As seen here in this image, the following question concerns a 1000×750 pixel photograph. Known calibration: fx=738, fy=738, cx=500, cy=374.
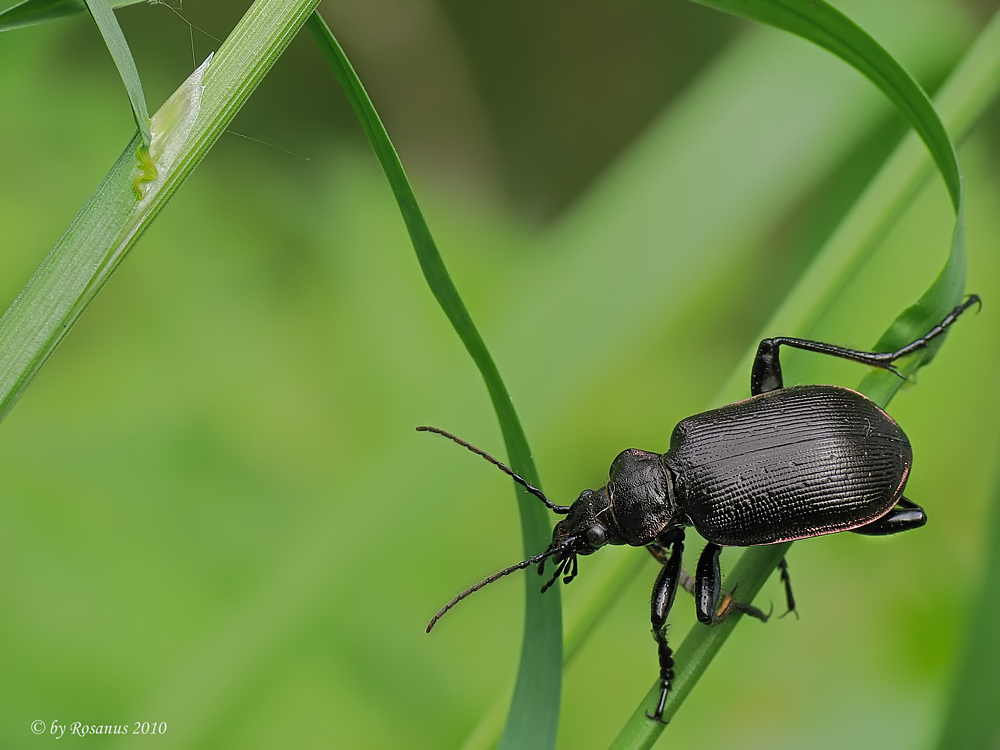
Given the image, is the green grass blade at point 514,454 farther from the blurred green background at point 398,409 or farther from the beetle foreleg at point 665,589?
the beetle foreleg at point 665,589

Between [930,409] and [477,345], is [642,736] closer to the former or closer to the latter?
[477,345]

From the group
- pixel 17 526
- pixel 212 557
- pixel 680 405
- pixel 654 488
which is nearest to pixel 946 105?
pixel 654 488

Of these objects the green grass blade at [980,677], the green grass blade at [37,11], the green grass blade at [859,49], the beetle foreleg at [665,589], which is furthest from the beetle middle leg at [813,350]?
the green grass blade at [37,11]

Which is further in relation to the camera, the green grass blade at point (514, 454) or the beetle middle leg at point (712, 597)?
the beetle middle leg at point (712, 597)

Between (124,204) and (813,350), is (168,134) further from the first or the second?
(813,350)

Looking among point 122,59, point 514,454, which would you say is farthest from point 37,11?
point 514,454

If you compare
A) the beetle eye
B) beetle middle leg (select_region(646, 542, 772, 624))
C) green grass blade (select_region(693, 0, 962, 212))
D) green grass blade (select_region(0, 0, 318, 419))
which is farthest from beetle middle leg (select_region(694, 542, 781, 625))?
green grass blade (select_region(0, 0, 318, 419))

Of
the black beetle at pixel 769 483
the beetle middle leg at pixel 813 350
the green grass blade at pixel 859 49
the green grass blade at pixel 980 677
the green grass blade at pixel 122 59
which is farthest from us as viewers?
the black beetle at pixel 769 483
